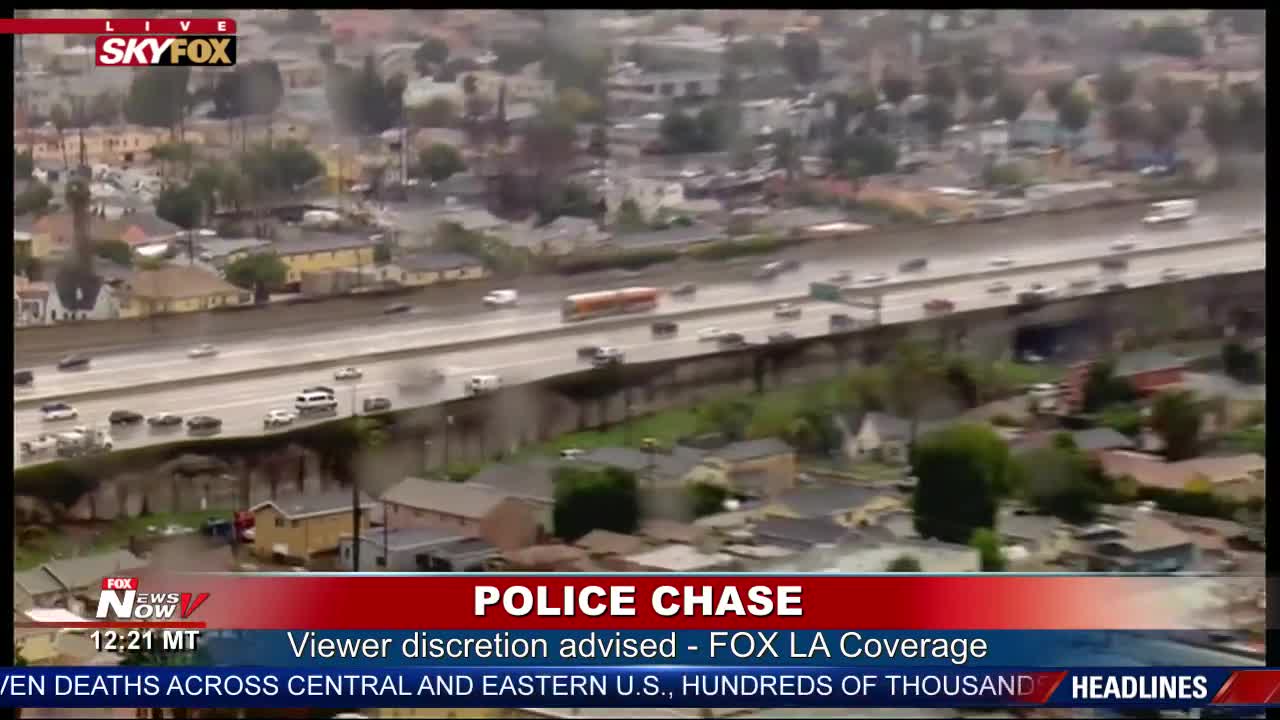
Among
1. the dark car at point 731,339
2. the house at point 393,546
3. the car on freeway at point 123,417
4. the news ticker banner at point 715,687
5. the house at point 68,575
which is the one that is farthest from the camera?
the dark car at point 731,339

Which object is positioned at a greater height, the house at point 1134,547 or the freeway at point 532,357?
the freeway at point 532,357

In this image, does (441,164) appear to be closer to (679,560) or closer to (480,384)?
(480,384)

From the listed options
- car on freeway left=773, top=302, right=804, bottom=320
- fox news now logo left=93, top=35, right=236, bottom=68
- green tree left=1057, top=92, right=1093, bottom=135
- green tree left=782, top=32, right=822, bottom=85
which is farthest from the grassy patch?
green tree left=1057, top=92, right=1093, bottom=135

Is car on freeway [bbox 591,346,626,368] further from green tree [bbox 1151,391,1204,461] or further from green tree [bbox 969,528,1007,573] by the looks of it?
green tree [bbox 1151,391,1204,461]

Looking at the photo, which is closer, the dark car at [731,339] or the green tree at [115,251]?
the green tree at [115,251]

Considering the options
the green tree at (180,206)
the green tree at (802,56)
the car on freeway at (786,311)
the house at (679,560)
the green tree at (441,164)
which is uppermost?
the green tree at (802,56)

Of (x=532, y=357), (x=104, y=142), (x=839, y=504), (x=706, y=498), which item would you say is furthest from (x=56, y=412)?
(x=839, y=504)

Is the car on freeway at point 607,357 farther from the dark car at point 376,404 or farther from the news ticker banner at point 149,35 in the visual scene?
the news ticker banner at point 149,35

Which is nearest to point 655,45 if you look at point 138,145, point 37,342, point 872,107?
point 872,107

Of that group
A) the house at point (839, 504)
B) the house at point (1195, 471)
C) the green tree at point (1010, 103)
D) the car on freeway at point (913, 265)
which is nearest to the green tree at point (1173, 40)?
the green tree at point (1010, 103)
